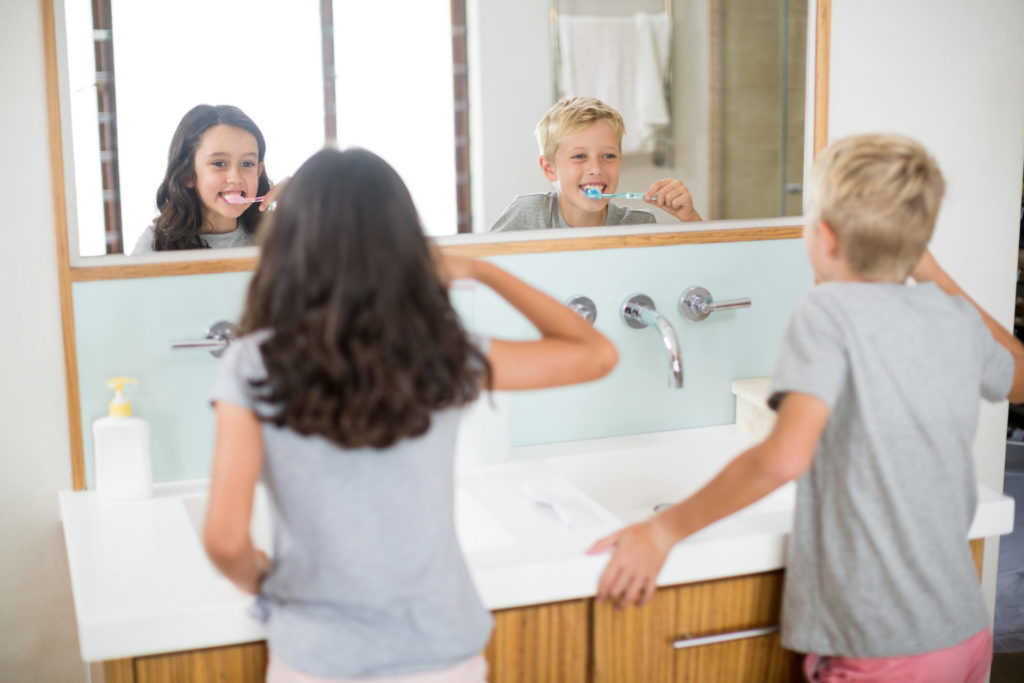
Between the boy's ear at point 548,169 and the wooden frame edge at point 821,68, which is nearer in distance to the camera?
the boy's ear at point 548,169

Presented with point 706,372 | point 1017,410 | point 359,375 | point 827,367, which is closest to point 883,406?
point 827,367

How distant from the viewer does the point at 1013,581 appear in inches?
112

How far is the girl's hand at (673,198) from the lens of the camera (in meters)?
1.63

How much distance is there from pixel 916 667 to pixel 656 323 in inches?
24.6

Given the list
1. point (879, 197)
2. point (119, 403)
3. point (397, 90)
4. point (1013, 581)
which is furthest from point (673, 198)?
point (1013, 581)

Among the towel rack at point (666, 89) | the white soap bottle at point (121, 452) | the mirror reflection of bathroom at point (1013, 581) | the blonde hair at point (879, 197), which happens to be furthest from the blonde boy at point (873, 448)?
the mirror reflection of bathroom at point (1013, 581)

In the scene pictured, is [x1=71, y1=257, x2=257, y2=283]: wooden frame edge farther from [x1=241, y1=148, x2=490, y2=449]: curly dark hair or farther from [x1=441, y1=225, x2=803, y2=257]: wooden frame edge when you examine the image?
[x1=241, y1=148, x2=490, y2=449]: curly dark hair

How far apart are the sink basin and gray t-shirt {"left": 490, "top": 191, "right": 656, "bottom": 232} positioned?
14.8 inches

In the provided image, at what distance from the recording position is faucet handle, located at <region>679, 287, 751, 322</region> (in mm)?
1657

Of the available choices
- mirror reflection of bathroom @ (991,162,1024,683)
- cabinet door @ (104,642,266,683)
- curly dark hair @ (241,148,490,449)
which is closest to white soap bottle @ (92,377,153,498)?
cabinet door @ (104,642,266,683)

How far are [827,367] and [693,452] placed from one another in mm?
625

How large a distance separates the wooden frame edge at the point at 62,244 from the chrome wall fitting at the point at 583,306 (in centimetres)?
74

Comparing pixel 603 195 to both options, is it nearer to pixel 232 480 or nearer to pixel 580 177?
pixel 580 177

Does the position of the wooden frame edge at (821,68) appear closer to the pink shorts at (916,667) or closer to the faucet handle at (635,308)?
the faucet handle at (635,308)
